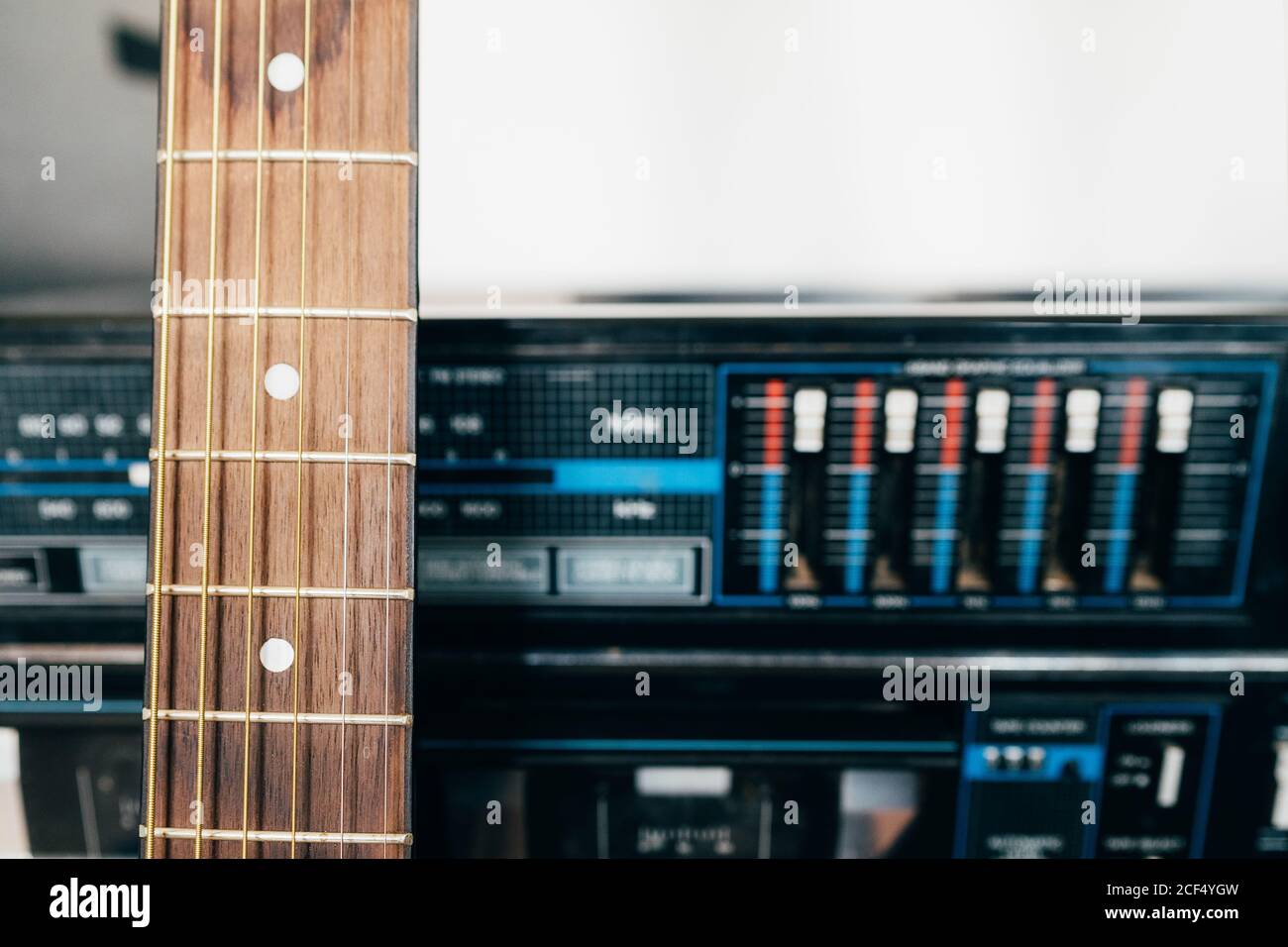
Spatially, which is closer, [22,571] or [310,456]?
[310,456]

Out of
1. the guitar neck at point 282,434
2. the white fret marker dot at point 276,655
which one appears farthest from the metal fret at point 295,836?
the white fret marker dot at point 276,655

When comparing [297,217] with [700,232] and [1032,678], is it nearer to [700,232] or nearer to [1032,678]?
[700,232]

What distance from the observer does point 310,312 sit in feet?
1.66

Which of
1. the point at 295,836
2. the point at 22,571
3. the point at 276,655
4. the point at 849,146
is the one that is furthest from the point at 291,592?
the point at 849,146

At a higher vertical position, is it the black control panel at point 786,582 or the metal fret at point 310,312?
the metal fret at point 310,312

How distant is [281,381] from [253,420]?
3cm

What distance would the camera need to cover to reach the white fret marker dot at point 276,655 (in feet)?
1.71

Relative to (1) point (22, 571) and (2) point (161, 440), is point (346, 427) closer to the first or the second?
(2) point (161, 440)

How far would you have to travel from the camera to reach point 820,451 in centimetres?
62

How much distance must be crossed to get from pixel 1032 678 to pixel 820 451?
9.9 inches

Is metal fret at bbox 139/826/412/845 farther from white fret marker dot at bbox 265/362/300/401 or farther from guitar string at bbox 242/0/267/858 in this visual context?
white fret marker dot at bbox 265/362/300/401

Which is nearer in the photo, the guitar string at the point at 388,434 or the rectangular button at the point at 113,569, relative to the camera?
the guitar string at the point at 388,434

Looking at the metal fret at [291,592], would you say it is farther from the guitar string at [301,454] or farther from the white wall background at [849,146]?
the white wall background at [849,146]

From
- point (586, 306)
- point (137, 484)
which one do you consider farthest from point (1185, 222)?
point (137, 484)
